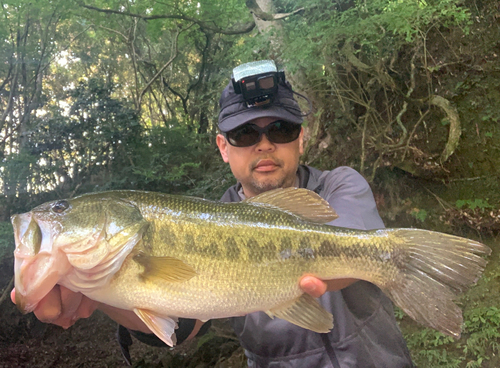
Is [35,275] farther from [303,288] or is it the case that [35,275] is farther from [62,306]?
[303,288]

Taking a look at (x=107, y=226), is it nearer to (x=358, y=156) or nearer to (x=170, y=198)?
(x=170, y=198)

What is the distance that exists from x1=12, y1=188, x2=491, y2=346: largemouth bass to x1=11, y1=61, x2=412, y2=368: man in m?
0.16

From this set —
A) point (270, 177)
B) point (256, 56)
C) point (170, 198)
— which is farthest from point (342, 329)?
point (256, 56)

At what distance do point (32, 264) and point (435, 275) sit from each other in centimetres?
155

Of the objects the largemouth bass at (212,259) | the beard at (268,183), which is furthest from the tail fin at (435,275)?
the beard at (268,183)

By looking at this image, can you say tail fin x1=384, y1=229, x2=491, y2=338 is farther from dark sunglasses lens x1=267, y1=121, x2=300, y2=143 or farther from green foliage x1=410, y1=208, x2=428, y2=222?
green foliage x1=410, y1=208, x2=428, y2=222

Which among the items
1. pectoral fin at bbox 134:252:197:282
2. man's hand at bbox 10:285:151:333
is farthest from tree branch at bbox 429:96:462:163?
man's hand at bbox 10:285:151:333

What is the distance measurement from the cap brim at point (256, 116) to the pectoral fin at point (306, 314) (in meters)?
1.09

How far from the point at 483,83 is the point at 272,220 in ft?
13.8

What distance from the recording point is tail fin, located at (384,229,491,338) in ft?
3.89

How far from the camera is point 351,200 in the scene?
5.34 feet

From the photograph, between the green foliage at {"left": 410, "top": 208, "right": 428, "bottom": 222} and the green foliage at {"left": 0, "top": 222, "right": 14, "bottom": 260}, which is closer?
the green foliage at {"left": 0, "top": 222, "right": 14, "bottom": 260}

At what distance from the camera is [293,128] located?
6.62 feet

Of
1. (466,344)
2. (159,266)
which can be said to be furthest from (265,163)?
(466,344)
